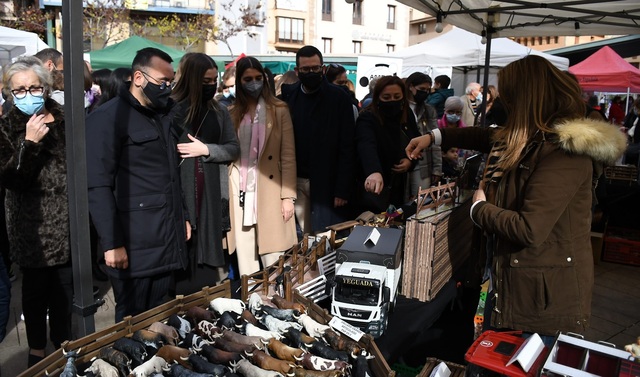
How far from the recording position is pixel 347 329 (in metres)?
1.75

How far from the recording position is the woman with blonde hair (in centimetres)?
189

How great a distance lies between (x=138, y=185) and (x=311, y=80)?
1.59m

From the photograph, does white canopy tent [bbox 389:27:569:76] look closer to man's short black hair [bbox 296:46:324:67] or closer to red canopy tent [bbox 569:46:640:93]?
red canopy tent [bbox 569:46:640:93]

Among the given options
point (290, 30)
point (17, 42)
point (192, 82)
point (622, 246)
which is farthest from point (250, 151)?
point (290, 30)

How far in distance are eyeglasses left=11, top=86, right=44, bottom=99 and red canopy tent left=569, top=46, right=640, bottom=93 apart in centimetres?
1232

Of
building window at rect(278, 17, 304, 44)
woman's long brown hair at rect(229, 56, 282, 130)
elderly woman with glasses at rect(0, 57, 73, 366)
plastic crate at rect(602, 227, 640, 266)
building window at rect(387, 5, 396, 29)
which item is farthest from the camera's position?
building window at rect(387, 5, 396, 29)

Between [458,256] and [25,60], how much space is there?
2590mm

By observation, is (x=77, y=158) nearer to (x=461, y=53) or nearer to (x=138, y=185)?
(x=138, y=185)

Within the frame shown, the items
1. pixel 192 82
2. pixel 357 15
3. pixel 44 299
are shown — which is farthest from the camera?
pixel 357 15

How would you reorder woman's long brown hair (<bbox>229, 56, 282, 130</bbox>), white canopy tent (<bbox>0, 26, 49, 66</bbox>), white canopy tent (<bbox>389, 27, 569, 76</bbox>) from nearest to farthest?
woman's long brown hair (<bbox>229, 56, 282, 130</bbox>) → white canopy tent (<bbox>0, 26, 49, 66</bbox>) → white canopy tent (<bbox>389, 27, 569, 76</bbox>)

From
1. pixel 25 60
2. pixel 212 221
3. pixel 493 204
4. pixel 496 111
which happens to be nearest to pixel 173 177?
pixel 212 221

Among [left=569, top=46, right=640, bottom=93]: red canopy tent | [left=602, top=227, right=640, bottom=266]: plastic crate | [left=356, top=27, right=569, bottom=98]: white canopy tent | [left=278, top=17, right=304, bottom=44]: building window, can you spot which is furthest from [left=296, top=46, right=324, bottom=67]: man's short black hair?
[left=278, top=17, right=304, bottom=44]: building window

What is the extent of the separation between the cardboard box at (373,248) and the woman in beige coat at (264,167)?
118 cm

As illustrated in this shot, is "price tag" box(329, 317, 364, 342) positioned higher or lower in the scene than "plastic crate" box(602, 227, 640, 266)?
higher
